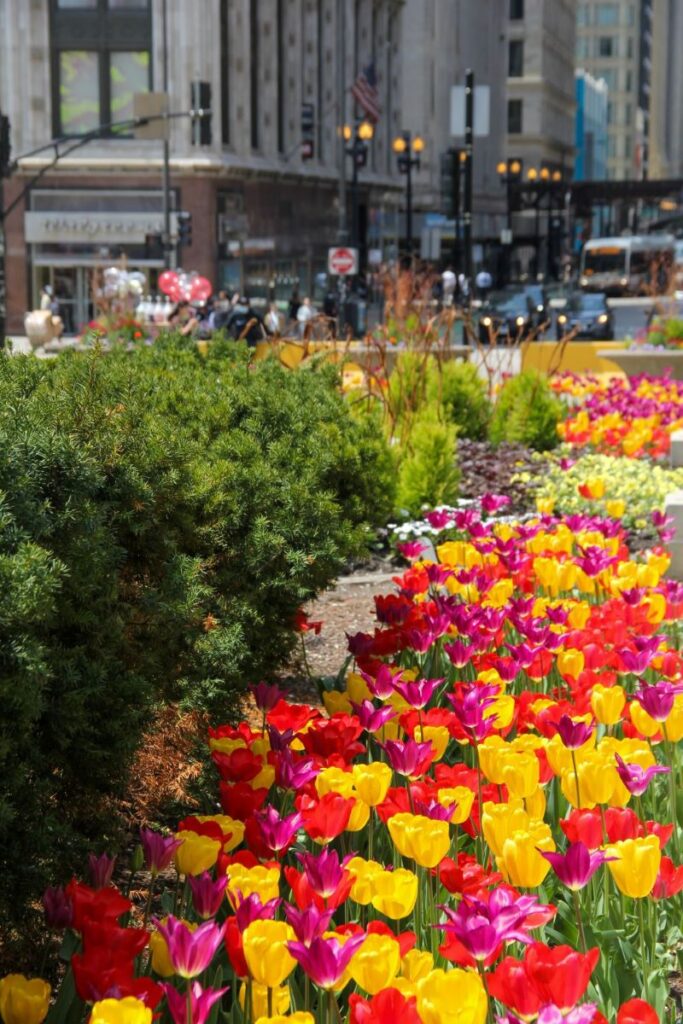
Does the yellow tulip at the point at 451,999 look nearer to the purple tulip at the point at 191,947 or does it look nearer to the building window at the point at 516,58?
the purple tulip at the point at 191,947

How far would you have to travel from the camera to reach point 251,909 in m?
3.32

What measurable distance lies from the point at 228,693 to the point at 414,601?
3.75 ft

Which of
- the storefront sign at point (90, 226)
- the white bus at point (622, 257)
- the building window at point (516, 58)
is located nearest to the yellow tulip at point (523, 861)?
the storefront sign at point (90, 226)

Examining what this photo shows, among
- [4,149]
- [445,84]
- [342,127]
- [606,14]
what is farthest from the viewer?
[606,14]

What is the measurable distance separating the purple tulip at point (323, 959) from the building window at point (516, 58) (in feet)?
453

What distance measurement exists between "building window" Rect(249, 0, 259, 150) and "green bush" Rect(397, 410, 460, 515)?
53268mm

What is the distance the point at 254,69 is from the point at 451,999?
63.7 m

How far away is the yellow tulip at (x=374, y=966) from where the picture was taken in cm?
309

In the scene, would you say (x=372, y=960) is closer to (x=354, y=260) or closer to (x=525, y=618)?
(x=525, y=618)

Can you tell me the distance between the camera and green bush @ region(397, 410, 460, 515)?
1249 centimetres

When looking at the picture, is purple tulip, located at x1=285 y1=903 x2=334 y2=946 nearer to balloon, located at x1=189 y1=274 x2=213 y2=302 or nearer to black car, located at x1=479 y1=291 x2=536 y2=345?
black car, located at x1=479 y1=291 x2=536 y2=345

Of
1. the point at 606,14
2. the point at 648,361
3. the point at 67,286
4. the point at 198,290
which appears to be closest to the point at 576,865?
the point at 648,361

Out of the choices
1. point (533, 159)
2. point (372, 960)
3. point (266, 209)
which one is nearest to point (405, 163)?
point (266, 209)

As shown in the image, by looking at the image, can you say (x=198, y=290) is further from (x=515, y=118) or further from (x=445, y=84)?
(x=515, y=118)
